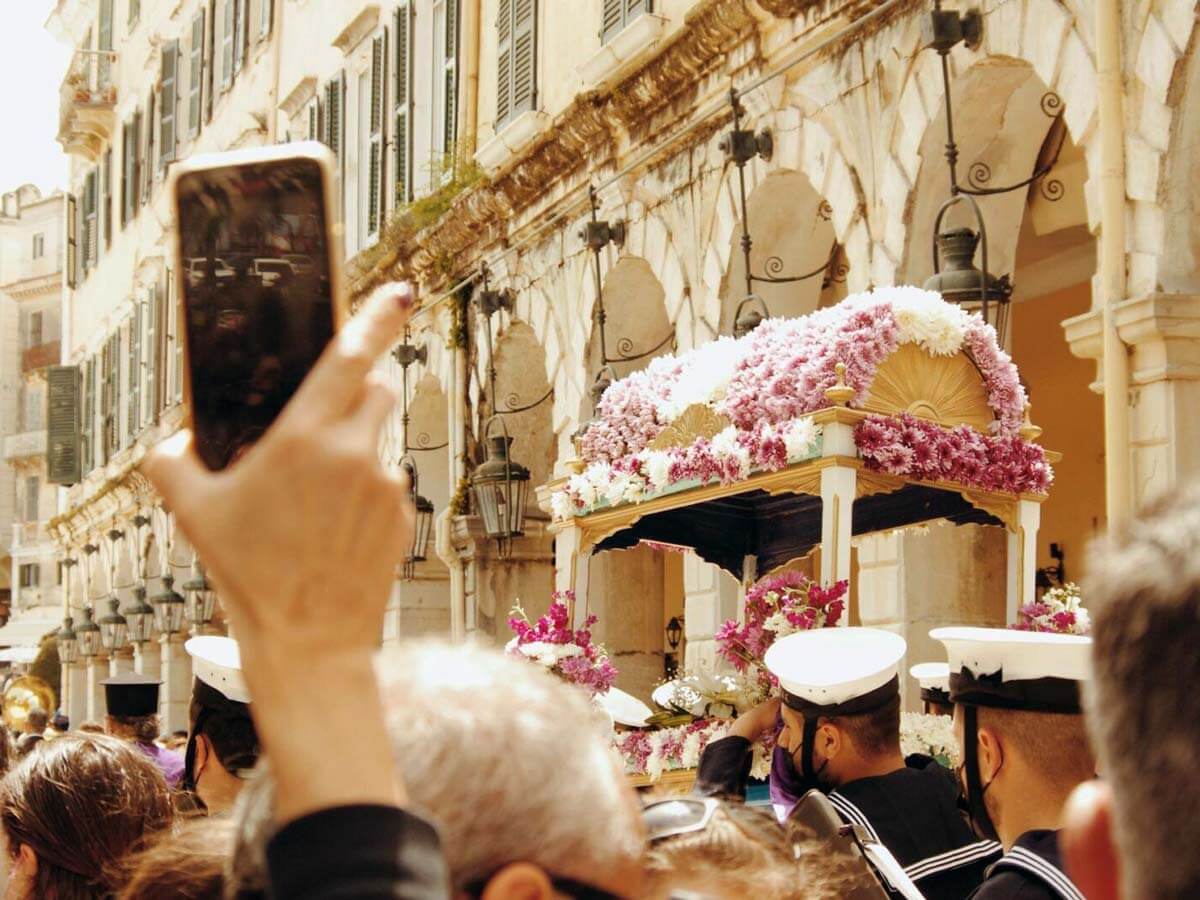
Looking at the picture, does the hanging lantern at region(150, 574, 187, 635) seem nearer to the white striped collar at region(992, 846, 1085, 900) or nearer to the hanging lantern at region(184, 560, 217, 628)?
the hanging lantern at region(184, 560, 217, 628)

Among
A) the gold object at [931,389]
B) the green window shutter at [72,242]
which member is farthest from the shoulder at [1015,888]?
the green window shutter at [72,242]

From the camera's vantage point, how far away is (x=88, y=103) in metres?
30.5

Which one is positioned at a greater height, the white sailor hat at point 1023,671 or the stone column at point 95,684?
the white sailor hat at point 1023,671

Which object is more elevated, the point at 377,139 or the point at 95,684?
the point at 377,139

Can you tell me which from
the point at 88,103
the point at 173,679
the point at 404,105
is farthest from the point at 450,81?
the point at 88,103

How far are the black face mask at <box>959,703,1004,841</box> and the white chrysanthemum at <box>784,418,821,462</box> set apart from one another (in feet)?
7.64

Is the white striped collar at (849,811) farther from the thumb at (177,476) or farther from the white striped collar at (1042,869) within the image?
the thumb at (177,476)

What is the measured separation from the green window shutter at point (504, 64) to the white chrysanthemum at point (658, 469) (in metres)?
7.88

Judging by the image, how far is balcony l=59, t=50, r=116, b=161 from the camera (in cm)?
3056

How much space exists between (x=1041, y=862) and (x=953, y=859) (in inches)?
50.8

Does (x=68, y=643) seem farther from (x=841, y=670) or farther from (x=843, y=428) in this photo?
(x=841, y=670)

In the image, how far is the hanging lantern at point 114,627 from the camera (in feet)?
88.7

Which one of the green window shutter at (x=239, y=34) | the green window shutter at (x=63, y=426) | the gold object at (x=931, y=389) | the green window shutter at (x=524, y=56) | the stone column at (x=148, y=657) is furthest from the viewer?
the green window shutter at (x=63, y=426)

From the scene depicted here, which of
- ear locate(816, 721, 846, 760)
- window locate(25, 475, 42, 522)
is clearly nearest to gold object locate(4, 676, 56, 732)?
ear locate(816, 721, 846, 760)
